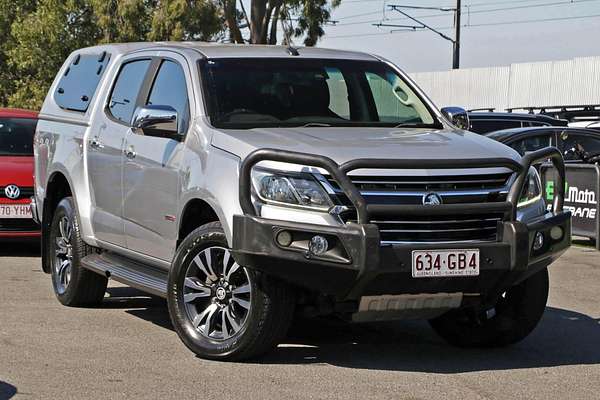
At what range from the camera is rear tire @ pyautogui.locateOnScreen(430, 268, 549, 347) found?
7406 millimetres

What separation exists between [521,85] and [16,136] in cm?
3793

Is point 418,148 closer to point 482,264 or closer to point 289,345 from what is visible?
point 482,264

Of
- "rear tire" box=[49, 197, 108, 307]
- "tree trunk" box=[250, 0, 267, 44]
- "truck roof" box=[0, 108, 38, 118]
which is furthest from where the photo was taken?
"tree trunk" box=[250, 0, 267, 44]

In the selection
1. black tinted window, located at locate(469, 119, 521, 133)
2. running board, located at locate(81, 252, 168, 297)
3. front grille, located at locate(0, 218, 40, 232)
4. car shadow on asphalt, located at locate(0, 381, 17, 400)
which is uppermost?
running board, located at locate(81, 252, 168, 297)

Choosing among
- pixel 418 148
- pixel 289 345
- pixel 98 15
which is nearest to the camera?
pixel 418 148

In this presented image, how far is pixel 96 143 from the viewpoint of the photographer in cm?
859

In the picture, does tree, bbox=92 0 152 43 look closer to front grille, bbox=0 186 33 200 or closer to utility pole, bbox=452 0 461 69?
utility pole, bbox=452 0 461 69

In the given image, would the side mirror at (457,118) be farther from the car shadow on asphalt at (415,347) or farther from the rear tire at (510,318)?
the car shadow on asphalt at (415,347)

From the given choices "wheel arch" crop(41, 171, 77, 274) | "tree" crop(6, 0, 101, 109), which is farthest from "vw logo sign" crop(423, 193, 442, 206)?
"tree" crop(6, 0, 101, 109)

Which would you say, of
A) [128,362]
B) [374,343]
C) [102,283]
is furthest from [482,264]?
[102,283]

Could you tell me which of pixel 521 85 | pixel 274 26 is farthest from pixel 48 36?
pixel 521 85

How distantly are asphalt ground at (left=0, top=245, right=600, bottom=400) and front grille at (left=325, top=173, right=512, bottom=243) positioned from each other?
2.53 ft

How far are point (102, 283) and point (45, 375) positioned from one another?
A: 248cm

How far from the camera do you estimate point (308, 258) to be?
20.7ft
